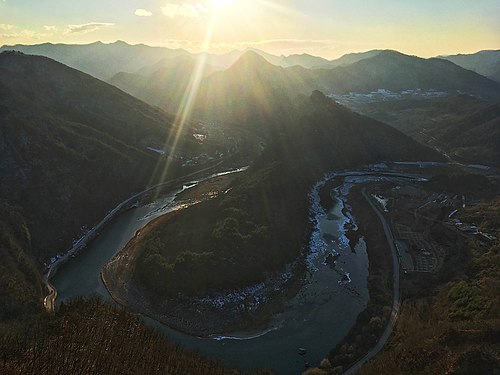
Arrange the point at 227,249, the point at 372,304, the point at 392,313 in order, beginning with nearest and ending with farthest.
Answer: the point at 392,313 → the point at 372,304 → the point at 227,249

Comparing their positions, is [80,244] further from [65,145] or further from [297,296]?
[297,296]

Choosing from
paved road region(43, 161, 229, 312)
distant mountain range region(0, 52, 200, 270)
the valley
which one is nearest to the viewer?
the valley

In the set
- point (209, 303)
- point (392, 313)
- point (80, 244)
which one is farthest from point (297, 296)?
point (80, 244)

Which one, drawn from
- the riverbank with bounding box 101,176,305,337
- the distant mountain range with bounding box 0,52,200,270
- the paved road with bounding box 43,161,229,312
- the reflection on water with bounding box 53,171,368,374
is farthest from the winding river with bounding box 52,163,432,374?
the distant mountain range with bounding box 0,52,200,270

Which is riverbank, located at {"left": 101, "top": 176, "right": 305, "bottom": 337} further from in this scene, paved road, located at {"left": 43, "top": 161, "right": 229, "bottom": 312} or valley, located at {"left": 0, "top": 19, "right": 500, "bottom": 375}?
paved road, located at {"left": 43, "top": 161, "right": 229, "bottom": 312}

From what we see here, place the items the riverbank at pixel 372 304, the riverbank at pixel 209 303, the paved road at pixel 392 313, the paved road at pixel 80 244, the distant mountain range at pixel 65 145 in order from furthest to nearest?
the distant mountain range at pixel 65 145
the paved road at pixel 80 244
the riverbank at pixel 209 303
the riverbank at pixel 372 304
the paved road at pixel 392 313

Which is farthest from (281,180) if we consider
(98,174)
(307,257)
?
(98,174)

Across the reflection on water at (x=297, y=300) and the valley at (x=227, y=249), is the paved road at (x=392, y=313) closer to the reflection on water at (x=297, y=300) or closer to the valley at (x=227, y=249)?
the valley at (x=227, y=249)

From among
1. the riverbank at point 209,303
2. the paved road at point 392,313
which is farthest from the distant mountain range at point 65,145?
the paved road at point 392,313
